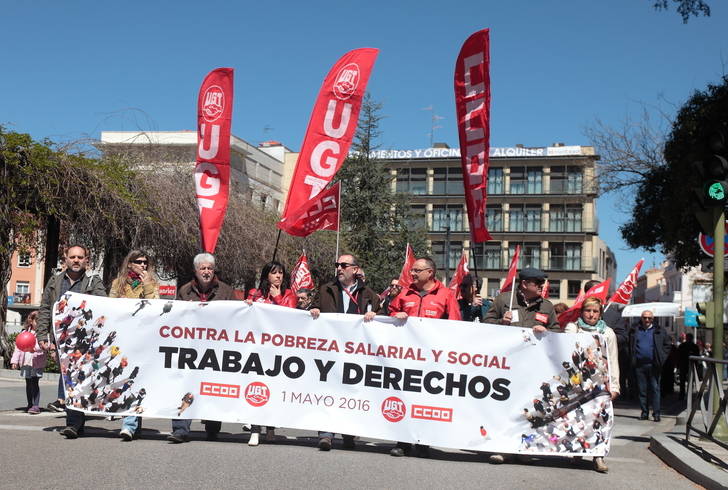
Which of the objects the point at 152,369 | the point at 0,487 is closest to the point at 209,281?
the point at 152,369

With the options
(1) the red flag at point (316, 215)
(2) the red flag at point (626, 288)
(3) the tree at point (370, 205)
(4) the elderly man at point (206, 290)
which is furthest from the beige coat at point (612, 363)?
(3) the tree at point (370, 205)

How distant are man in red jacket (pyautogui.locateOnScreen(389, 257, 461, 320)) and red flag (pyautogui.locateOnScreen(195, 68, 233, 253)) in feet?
16.8

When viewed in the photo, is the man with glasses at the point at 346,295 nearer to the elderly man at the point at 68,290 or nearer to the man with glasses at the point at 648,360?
the elderly man at the point at 68,290

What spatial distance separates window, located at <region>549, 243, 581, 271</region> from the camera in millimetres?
83125

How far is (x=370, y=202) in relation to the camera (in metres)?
46.0

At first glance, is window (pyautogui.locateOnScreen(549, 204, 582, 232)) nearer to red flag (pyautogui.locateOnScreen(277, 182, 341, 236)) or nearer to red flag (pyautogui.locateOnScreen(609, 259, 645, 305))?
red flag (pyautogui.locateOnScreen(609, 259, 645, 305))

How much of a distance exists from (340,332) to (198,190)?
5.36m

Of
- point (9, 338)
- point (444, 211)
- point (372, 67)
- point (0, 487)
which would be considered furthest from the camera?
point (444, 211)

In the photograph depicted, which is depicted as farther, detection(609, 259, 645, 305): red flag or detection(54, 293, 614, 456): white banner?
detection(609, 259, 645, 305): red flag

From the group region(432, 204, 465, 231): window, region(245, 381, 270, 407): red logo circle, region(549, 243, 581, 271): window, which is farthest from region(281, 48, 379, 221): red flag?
region(432, 204, 465, 231): window

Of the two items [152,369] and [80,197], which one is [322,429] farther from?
[80,197]

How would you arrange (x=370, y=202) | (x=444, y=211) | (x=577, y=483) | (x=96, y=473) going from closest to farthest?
(x=96, y=473) < (x=577, y=483) < (x=370, y=202) < (x=444, y=211)

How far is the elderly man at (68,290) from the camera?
8.88 m

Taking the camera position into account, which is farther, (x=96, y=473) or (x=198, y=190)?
(x=198, y=190)
